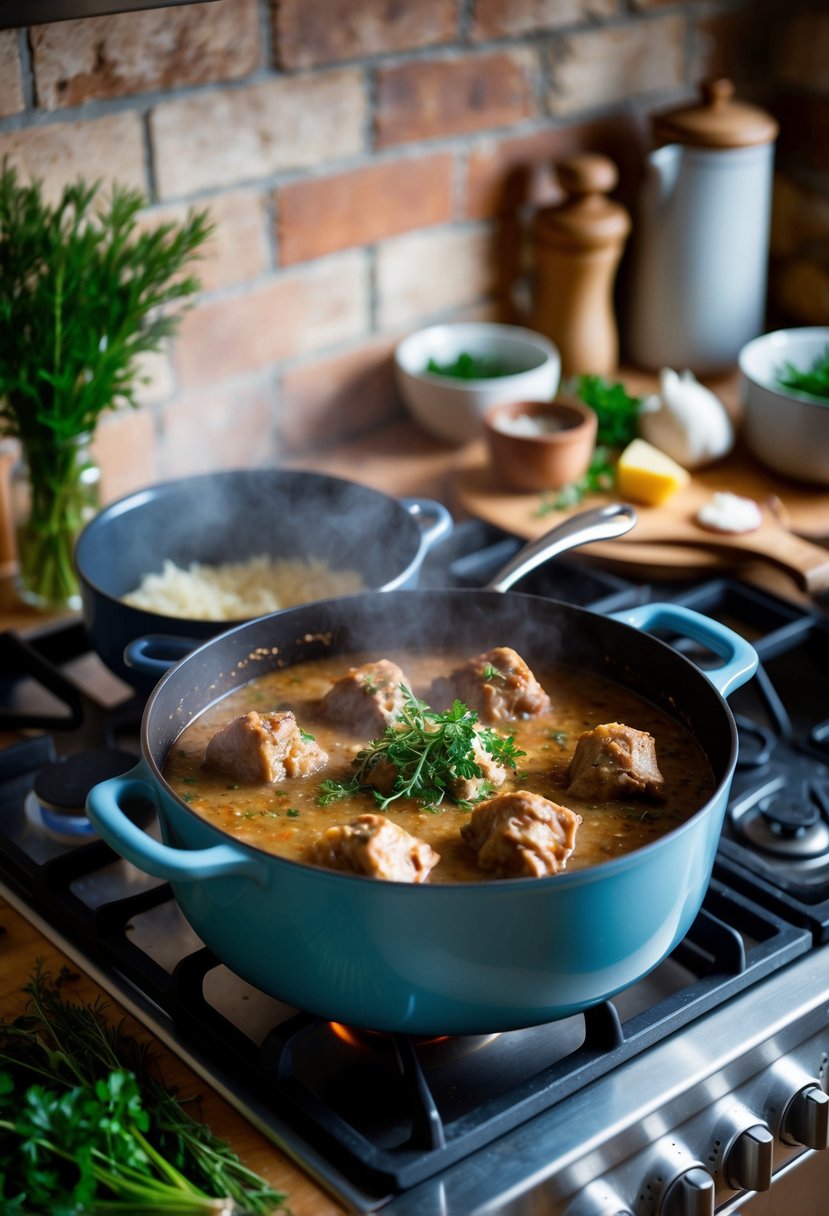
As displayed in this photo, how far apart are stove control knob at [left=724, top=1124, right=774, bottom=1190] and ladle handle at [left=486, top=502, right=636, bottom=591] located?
20.4 inches

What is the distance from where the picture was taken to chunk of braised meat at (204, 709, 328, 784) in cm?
110

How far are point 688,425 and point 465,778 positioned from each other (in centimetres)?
91

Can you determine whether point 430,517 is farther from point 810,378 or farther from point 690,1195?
point 690,1195

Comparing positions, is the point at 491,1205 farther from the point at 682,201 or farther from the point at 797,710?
the point at 682,201

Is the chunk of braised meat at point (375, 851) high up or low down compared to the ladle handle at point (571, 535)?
down

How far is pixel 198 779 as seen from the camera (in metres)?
1.13

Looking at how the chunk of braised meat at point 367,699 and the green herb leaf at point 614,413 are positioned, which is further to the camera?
the green herb leaf at point 614,413

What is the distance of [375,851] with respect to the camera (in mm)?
941

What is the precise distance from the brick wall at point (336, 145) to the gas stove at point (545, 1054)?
0.68m

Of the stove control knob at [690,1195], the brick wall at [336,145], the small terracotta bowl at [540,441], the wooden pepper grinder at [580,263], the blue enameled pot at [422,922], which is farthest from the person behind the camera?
the wooden pepper grinder at [580,263]

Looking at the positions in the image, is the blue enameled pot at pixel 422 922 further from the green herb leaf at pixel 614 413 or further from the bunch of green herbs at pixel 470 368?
the bunch of green herbs at pixel 470 368

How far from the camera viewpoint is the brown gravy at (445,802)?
1.05 meters

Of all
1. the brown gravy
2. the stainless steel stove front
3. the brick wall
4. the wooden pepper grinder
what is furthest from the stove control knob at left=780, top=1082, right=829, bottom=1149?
the wooden pepper grinder

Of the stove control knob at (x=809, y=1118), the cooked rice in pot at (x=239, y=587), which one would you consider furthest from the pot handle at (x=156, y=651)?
the stove control knob at (x=809, y=1118)
